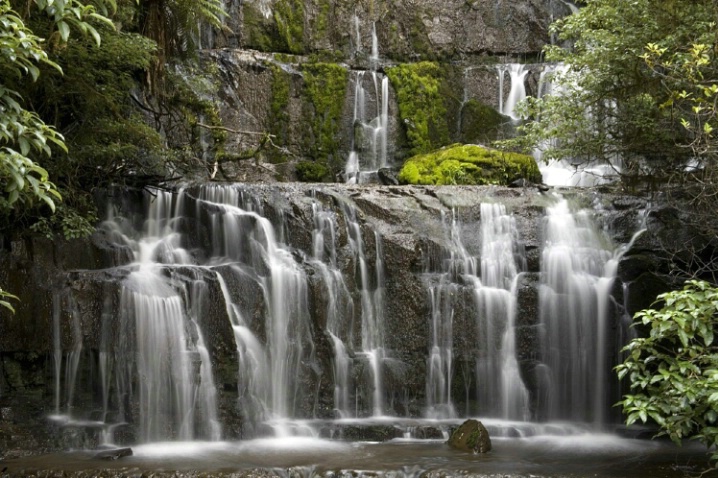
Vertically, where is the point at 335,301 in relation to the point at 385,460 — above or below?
above

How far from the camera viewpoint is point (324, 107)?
64.0 ft

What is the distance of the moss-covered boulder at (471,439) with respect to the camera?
9656mm

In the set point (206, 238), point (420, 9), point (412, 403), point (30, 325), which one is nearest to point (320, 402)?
point (412, 403)

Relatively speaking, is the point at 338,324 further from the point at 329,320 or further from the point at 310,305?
the point at 310,305

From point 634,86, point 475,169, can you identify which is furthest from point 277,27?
point 634,86

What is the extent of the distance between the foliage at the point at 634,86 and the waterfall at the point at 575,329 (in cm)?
173

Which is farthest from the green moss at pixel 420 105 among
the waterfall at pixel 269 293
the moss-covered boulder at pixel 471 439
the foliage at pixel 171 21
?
the moss-covered boulder at pixel 471 439

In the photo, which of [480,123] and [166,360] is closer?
[166,360]

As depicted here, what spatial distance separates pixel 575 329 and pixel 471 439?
3.10 meters

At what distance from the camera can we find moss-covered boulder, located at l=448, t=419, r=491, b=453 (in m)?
9.66

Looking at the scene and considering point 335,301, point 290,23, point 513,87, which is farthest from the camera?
point 290,23

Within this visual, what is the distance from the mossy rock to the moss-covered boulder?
6684 mm

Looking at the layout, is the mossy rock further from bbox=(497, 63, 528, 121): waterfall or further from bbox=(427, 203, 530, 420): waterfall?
bbox=(497, 63, 528, 121): waterfall

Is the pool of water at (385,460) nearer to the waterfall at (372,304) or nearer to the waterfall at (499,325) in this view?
the waterfall at (499,325)
